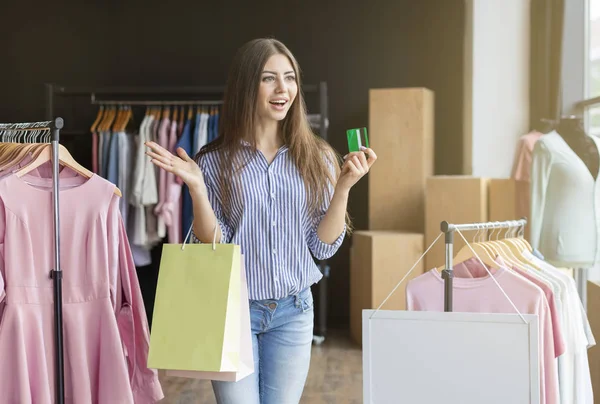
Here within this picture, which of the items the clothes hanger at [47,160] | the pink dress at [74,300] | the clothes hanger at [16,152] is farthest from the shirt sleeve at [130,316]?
the clothes hanger at [16,152]

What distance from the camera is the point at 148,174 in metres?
4.52

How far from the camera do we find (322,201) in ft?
6.02

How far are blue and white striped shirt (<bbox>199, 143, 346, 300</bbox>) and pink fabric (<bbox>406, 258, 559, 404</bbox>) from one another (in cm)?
36

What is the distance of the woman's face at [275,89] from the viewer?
1.74m

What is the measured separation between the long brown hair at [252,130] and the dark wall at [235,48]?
12.2 feet

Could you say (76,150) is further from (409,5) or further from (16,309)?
(16,309)

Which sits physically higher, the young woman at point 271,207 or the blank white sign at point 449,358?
the young woman at point 271,207

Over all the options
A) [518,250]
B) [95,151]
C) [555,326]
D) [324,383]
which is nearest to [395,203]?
[324,383]

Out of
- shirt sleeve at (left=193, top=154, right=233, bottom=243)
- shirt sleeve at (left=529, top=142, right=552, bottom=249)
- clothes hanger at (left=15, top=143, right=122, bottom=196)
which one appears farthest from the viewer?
shirt sleeve at (left=529, top=142, right=552, bottom=249)

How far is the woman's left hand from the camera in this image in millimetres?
1640

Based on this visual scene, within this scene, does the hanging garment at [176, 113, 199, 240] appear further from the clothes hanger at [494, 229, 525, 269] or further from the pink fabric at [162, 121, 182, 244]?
the clothes hanger at [494, 229, 525, 269]

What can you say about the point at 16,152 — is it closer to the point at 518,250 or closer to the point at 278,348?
the point at 278,348

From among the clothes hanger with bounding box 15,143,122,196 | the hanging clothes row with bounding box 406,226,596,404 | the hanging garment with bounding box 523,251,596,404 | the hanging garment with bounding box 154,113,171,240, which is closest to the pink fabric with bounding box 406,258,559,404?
the hanging clothes row with bounding box 406,226,596,404

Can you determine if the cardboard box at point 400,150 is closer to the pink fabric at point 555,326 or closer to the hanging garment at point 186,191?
the hanging garment at point 186,191
